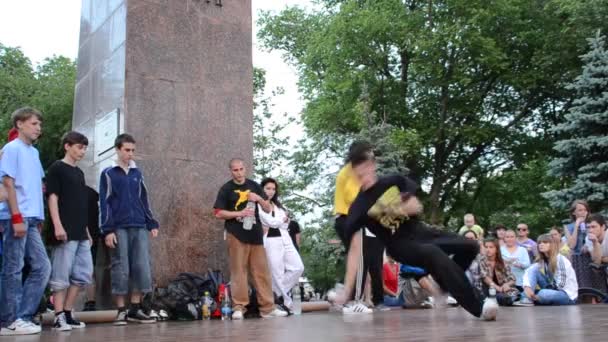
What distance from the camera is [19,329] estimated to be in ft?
20.9

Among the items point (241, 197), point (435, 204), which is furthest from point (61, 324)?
point (435, 204)

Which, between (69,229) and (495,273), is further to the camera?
(495,273)

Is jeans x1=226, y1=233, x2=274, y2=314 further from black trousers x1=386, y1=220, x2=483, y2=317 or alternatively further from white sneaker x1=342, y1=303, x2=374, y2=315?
black trousers x1=386, y1=220, x2=483, y2=317

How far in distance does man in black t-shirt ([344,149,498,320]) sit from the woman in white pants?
349cm

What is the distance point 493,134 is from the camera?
91.8 feet

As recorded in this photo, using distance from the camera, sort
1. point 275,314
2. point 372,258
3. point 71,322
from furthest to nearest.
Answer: point 372,258 → point 275,314 → point 71,322

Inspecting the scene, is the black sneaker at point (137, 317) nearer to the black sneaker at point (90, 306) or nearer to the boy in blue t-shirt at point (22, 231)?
the black sneaker at point (90, 306)

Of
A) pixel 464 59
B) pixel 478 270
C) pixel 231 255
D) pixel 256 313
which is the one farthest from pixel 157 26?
pixel 464 59

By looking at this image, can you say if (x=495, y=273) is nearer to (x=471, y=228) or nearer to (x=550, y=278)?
(x=550, y=278)

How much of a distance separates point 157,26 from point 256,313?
4.11 m

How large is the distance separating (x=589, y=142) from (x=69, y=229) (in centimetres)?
1334

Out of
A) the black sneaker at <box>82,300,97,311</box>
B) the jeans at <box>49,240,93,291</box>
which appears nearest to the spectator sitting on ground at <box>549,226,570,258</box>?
the black sneaker at <box>82,300,97,311</box>

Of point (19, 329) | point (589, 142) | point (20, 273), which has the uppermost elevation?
point (589, 142)

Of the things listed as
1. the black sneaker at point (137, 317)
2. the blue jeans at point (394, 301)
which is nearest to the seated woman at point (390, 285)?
the blue jeans at point (394, 301)
